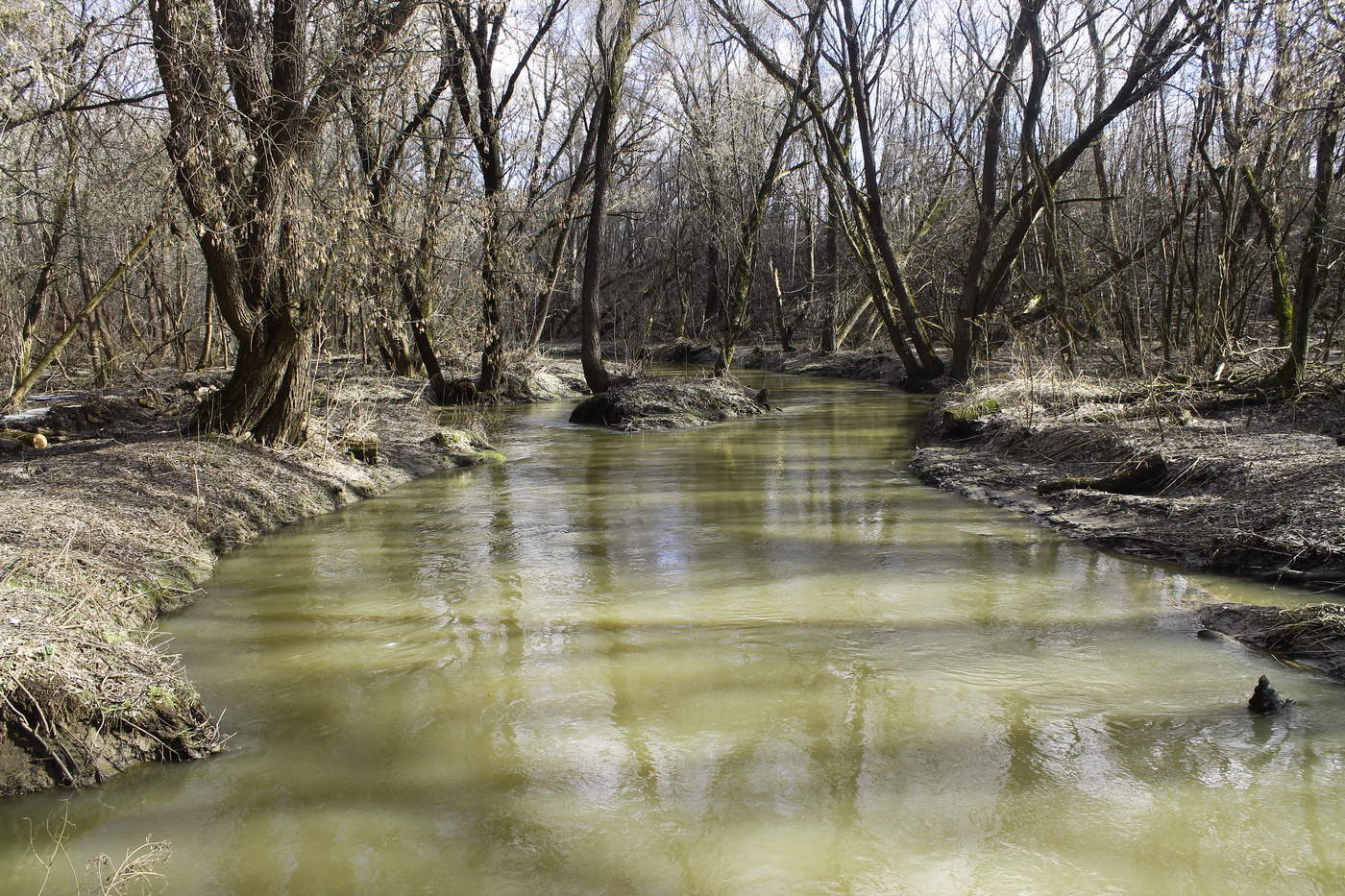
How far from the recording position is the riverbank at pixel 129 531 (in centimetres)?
399

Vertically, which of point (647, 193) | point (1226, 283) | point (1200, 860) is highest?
point (647, 193)

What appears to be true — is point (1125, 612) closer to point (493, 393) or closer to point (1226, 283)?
point (1226, 283)

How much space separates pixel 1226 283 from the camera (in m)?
11.0

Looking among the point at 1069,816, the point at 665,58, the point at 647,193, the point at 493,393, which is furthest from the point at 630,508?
the point at 647,193

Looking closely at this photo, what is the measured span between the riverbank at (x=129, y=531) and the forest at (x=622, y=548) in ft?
0.11

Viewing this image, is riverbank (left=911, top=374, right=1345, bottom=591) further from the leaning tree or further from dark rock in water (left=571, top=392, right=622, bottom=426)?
the leaning tree

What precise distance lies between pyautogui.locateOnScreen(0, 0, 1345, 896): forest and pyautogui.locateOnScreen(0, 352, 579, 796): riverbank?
0.03m

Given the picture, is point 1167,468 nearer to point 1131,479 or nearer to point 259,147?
point 1131,479

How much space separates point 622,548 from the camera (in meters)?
7.87

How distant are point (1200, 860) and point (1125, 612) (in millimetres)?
2841

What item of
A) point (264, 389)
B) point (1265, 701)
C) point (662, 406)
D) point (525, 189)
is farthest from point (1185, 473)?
point (525, 189)

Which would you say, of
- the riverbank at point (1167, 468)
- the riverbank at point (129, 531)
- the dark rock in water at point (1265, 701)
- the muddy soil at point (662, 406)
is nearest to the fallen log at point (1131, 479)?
the riverbank at point (1167, 468)

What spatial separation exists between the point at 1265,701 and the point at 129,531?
7305mm

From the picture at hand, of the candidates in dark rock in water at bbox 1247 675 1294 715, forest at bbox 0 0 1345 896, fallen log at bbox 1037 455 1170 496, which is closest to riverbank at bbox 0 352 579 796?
forest at bbox 0 0 1345 896
